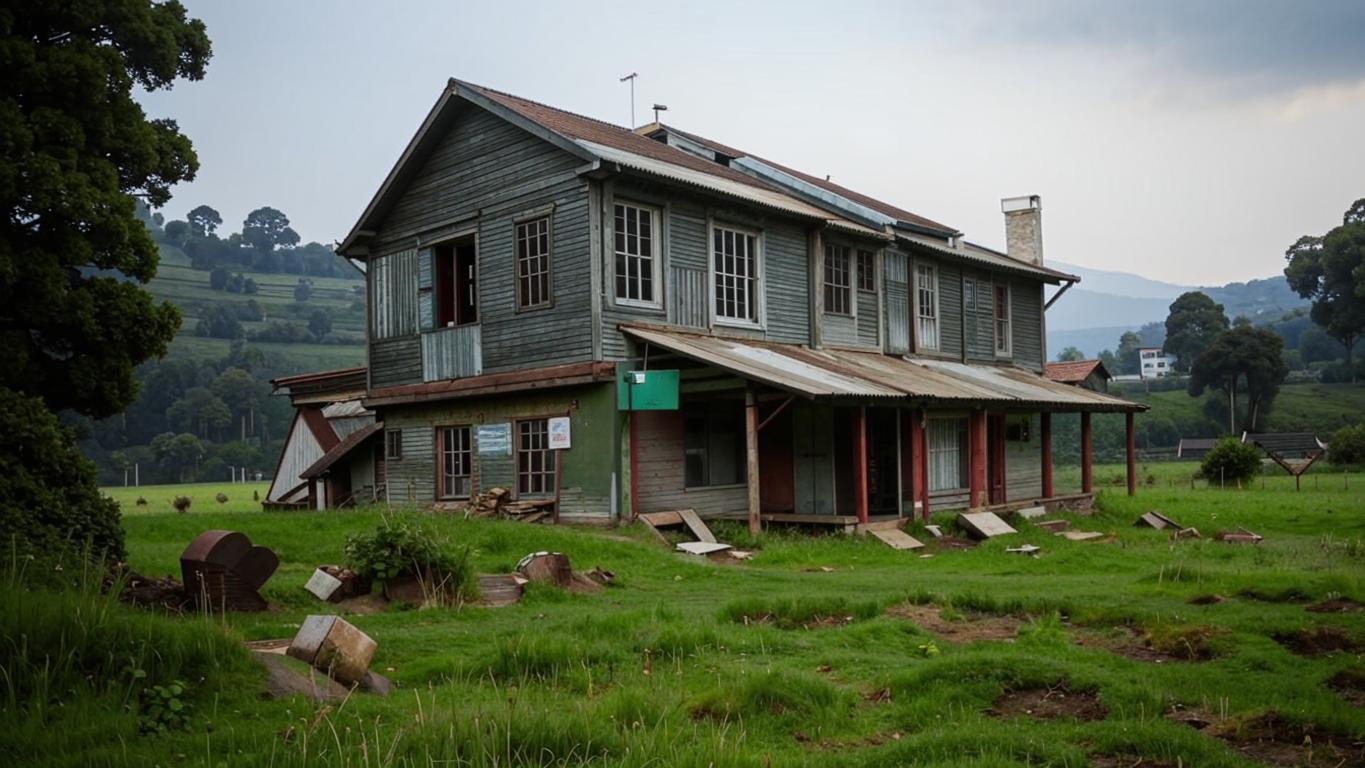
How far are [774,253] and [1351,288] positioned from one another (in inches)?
2070

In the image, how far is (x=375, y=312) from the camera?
22656 mm

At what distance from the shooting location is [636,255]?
1862cm

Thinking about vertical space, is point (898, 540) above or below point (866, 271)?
below

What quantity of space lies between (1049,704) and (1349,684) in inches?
79.5

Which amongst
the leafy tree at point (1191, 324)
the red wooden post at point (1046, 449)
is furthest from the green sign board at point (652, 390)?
the leafy tree at point (1191, 324)

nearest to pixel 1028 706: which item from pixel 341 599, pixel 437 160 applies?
pixel 341 599

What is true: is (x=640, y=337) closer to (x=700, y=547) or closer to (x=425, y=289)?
(x=700, y=547)

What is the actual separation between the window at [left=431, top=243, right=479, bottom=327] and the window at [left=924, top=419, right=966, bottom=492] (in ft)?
32.6

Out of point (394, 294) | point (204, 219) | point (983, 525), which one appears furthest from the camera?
point (204, 219)

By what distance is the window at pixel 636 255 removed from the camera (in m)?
18.4

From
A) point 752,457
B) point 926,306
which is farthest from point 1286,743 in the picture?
point 926,306

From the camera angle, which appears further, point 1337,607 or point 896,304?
point 896,304

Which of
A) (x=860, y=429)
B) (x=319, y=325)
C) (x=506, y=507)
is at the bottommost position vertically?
(x=506, y=507)

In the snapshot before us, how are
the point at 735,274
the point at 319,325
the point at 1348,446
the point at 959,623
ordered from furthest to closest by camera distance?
the point at 319,325, the point at 1348,446, the point at 735,274, the point at 959,623
